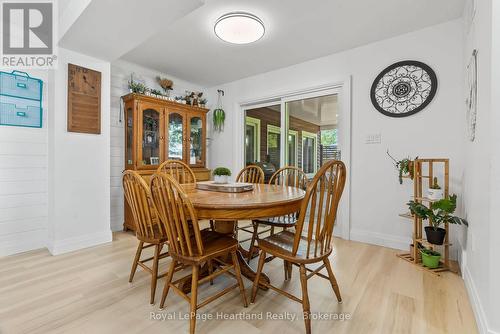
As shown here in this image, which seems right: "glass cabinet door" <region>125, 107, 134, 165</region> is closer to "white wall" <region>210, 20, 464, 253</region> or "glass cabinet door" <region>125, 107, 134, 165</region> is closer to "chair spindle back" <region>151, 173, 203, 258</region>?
"chair spindle back" <region>151, 173, 203, 258</region>

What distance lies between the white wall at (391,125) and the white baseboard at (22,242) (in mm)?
3577

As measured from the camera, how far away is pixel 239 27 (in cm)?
222

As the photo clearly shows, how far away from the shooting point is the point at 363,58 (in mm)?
2865

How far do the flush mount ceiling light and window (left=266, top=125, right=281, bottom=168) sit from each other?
1.72m

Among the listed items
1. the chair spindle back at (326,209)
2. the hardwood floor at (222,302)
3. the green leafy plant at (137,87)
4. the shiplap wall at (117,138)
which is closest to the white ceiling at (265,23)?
the shiplap wall at (117,138)

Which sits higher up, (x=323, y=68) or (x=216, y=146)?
(x=323, y=68)

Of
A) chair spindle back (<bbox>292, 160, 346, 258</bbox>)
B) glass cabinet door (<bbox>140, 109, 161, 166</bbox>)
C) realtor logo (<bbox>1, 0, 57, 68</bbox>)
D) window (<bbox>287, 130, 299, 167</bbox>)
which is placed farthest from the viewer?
window (<bbox>287, 130, 299, 167</bbox>)

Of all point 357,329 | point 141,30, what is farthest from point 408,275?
point 141,30

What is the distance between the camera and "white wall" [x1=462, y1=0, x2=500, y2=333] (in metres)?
1.23

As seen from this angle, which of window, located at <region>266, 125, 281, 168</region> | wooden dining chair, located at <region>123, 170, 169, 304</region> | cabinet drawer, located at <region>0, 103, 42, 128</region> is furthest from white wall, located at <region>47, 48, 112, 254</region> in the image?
window, located at <region>266, 125, 281, 168</region>

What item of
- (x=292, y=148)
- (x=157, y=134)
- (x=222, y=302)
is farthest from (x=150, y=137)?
(x=222, y=302)

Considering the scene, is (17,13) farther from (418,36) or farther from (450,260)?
(450,260)

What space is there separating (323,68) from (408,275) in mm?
2545

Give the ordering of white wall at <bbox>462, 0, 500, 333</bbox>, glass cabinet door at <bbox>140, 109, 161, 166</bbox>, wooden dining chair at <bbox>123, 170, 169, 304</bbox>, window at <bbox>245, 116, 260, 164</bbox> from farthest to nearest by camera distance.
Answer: window at <bbox>245, 116, 260, 164</bbox>, glass cabinet door at <bbox>140, 109, 161, 166</bbox>, wooden dining chair at <bbox>123, 170, 169, 304</bbox>, white wall at <bbox>462, 0, 500, 333</bbox>
